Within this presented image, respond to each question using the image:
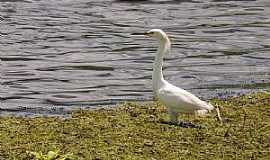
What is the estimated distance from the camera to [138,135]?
10.2m

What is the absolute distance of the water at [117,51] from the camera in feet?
46.9

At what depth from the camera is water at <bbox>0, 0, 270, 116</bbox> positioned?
14.3 m

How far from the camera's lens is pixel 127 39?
20.0 meters

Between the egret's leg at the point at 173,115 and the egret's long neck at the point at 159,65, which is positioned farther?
the egret's long neck at the point at 159,65

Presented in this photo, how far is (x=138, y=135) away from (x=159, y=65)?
5.72ft

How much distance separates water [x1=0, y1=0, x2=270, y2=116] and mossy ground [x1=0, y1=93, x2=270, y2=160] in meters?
1.45

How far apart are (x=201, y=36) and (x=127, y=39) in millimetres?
1997

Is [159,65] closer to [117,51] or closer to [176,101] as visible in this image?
[176,101]

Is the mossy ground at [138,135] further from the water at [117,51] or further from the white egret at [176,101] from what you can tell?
the water at [117,51]

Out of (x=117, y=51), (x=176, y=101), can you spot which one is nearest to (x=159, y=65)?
(x=176, y=101)

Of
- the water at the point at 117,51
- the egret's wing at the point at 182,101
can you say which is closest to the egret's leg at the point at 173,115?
the egret's wing at the point at 182,101

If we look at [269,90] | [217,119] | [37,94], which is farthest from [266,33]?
[217,119]

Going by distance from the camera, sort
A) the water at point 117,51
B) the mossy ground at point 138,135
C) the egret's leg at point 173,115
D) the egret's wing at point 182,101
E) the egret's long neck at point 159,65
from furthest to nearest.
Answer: the water at point 117,51 → the egret's long neck at point 159,65 → the egret's leg at point 173,115 → the egret's wing at point 182,101 → the mossy ground at point 138,135

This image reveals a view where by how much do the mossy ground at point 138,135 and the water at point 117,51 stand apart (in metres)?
1.45
